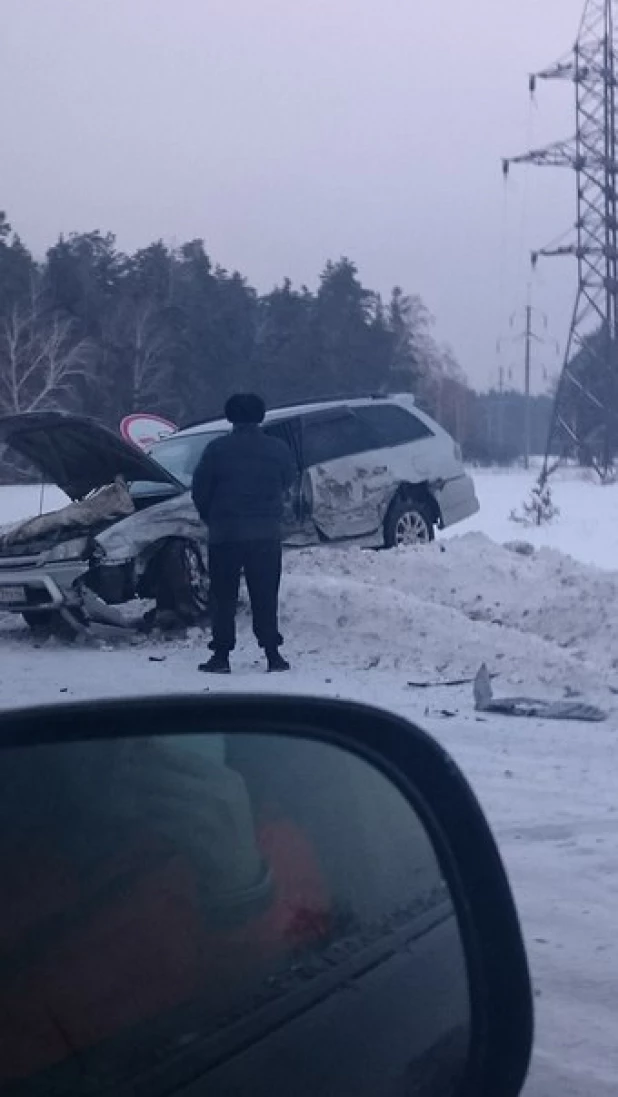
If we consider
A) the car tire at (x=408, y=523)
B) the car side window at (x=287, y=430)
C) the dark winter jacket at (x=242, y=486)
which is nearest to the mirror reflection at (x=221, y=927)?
the dark winter jacket at (x=242, y=486)

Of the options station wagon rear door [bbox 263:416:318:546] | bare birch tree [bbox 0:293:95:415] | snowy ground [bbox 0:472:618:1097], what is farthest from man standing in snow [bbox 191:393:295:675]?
bare birch tree [bbox 0:293:95:415]

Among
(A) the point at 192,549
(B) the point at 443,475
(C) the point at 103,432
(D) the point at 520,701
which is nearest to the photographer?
(D) the point at 520,701

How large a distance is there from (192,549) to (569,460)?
1473 inches

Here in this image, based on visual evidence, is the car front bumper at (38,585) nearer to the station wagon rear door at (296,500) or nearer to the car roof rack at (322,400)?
A: the station wagon rear door at (296,500)

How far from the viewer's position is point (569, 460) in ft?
160

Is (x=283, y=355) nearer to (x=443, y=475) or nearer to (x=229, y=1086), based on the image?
(x=443, y=475)

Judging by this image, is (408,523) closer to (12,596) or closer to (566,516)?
(12,596)

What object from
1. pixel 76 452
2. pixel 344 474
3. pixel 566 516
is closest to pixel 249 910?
pixel 76 452

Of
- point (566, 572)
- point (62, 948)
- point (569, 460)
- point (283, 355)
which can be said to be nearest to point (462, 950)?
point (62, 948)

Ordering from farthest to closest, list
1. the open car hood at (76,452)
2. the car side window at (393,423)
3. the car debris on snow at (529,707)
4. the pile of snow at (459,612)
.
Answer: the car side window at (393,423) → the open car hood at (76,452) → the pile of snow at (459,612) → the car debris on snow at (529,707)

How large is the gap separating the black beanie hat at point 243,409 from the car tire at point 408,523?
3.70 metres

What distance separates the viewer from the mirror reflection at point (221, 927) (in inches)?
72.7

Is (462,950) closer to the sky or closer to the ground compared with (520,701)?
closer to the sky

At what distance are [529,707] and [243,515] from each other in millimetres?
2394
